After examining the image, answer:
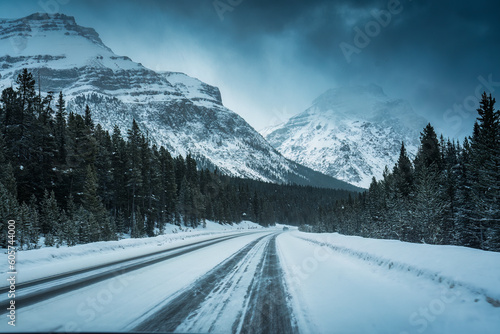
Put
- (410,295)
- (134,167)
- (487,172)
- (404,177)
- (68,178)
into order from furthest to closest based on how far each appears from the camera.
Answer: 1. (404,177)
2. (134,167)
3. (68,178)
4. (487,172)
5. (410,295)

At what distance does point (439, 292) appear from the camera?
457cm

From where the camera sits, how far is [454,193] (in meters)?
32.3

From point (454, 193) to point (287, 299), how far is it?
37.1 meters

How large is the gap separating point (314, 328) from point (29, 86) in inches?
1668

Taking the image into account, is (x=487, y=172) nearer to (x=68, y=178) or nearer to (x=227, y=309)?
(x=227, y=309)

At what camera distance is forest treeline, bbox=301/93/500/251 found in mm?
23812

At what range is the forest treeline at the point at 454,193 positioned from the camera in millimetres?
23812

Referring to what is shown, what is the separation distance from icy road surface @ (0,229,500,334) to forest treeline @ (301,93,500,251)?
22093mm

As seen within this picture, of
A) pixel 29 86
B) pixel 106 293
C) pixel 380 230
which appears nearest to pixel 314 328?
pixel 106 293

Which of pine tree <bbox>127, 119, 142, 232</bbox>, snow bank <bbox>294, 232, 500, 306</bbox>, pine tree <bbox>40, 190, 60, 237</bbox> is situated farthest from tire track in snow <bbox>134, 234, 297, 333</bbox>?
pine tree <bbox>127, 119, 142, 232</bbox>

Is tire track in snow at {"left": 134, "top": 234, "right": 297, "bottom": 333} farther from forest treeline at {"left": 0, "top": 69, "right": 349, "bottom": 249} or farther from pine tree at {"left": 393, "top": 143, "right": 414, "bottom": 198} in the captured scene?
pine tree at {"left": 393, "top": 143, "right": 414, "bottom": 198}

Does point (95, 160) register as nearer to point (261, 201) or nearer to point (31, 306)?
point (31, 306)

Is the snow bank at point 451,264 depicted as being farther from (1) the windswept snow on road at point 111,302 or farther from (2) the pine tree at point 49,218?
(2) the pine tree at point 49,218

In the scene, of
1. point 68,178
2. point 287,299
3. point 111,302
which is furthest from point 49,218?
point 287,299
